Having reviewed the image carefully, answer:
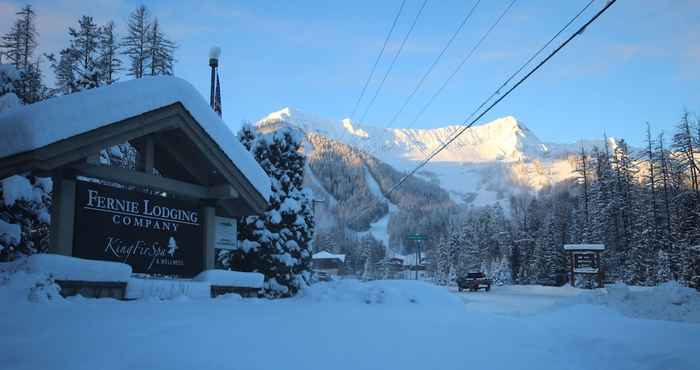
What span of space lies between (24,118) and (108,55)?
3000cm

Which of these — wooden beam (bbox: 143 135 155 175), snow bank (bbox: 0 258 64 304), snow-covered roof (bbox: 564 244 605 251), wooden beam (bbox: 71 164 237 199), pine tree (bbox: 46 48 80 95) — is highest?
pine tree (bbox: 46 48 80 95)

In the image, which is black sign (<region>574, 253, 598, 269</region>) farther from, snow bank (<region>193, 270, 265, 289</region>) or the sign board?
snow bank (<region>193, 270, 265, 289</region>)

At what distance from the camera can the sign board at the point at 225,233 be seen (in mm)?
13258

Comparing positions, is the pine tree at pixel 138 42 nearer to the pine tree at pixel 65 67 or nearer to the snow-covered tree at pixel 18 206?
the pine tree at pixel 65 67

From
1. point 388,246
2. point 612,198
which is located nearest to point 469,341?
point 612,198

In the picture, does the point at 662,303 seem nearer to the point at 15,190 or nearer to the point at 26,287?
the point at 26,287

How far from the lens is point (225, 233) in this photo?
44.0 feet

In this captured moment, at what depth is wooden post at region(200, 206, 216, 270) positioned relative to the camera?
12.2 meters

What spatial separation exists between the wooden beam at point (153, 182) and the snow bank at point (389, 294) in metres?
3.52

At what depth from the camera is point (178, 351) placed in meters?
5.50

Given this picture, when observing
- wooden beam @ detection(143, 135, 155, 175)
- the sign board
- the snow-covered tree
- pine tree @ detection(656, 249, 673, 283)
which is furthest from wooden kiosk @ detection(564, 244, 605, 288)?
wooden beam @ detection(143, 135, 155, 175)

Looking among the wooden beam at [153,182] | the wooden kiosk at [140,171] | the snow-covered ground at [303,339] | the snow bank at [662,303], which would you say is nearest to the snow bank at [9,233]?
the wooden kiosk at [140,171]

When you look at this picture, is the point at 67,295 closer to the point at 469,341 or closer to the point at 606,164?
the point at 469,341

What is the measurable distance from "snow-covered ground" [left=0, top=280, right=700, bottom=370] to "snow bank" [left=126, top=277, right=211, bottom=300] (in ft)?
2.05
